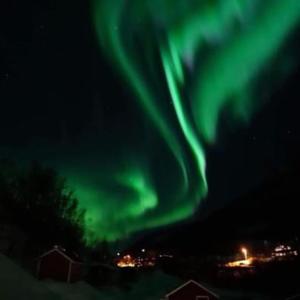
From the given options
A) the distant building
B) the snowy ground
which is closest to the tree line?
the snowy ground

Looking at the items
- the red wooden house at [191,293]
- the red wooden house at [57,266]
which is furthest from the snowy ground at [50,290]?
the red wooden house at [191,293]

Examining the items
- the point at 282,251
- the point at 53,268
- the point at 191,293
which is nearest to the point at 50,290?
the point at 53,268

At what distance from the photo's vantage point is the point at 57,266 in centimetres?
4406

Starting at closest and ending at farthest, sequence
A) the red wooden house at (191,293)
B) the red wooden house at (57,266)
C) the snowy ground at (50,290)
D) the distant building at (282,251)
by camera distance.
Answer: the snowy ground at (50,290), the red wooden house at (191,293), the red wooden house at (57,266), the distant building at (282,251)

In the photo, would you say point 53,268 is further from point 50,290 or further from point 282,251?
point 282,251

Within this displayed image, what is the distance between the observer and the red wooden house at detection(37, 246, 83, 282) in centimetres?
4366

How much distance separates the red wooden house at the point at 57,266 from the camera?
4366 centimetres

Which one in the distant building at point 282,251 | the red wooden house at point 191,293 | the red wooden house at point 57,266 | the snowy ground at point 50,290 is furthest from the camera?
the distant building at point 282,251

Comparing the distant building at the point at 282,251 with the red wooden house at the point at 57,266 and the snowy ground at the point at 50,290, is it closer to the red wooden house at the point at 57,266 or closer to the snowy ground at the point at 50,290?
the snowy ground at the point at 50,290

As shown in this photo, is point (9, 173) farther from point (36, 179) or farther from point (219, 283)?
point (219, 283)

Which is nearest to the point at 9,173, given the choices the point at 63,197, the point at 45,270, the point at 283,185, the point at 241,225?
the point at 63,197

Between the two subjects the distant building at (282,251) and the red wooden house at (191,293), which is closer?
the red wooden house at (191,293)

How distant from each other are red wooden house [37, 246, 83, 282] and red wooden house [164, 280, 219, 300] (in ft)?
38.7

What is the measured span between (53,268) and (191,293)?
48.3 ft
